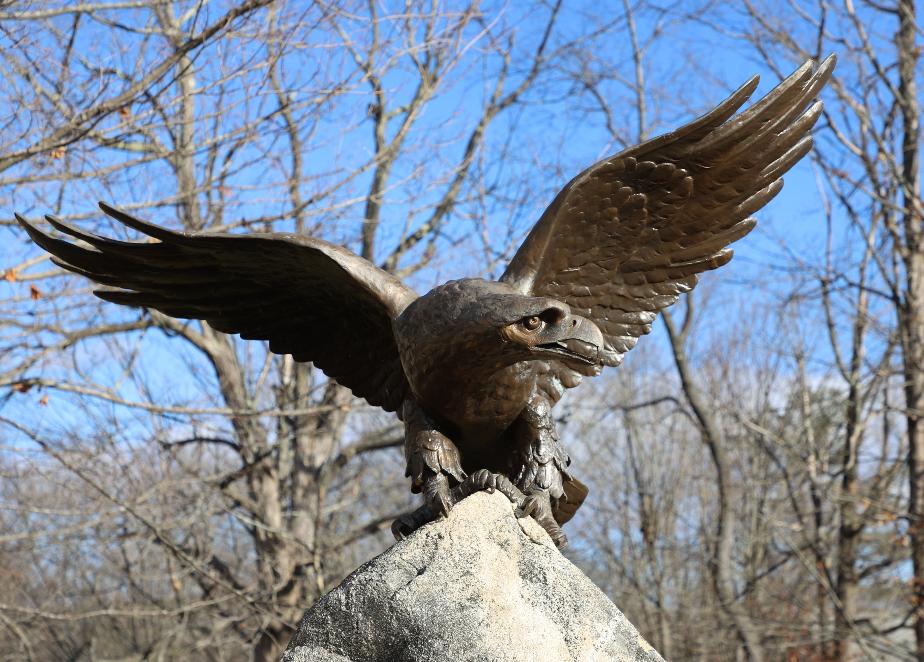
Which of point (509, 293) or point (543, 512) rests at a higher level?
point (509, 293)

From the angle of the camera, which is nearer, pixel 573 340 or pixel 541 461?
pixel 573 340

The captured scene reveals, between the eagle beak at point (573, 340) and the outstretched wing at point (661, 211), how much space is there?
51cm

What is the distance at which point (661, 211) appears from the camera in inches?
141

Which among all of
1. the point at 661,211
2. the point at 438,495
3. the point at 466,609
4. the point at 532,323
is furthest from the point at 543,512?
the point at 661,211

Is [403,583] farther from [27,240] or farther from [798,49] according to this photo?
[798,49]

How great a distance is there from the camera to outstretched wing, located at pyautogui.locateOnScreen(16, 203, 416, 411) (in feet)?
10.9

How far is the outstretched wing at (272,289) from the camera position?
3324mm

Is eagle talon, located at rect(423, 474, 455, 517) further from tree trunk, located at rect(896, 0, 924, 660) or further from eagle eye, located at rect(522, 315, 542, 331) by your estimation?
tree trunk, located at rect(896, 0, 924, 660)

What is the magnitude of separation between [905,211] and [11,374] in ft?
26.1

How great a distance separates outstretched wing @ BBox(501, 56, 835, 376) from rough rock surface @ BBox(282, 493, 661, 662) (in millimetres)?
895

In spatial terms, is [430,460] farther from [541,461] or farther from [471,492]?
[541,461]

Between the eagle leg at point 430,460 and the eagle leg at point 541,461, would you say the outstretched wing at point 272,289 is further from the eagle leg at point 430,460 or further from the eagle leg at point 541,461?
the eagle leg at point 541,461

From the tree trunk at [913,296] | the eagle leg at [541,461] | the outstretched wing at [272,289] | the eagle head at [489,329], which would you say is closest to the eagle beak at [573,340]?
the eagle head at [489,329]

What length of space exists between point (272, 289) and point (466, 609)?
57.8 inches
